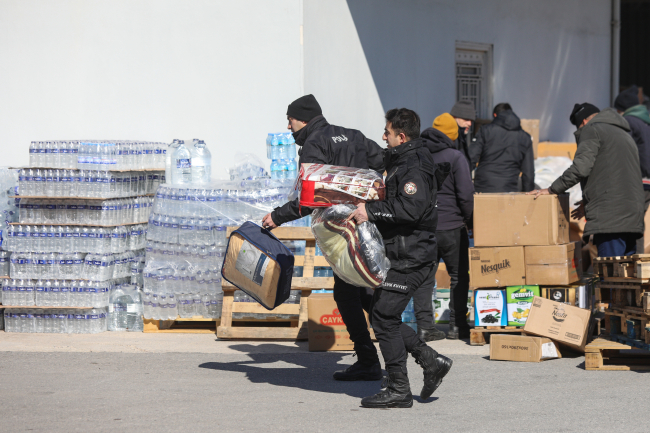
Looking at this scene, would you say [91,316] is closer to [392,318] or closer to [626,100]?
[392,318]

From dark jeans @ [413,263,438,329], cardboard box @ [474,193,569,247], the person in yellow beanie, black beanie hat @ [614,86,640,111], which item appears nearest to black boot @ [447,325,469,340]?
dark jeans @ [413,263,438,329]

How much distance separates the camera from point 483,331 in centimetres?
750

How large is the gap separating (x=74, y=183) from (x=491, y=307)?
14.9 feet

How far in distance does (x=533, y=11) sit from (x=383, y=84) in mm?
4839

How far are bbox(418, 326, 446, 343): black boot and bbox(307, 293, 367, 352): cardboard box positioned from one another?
81 centimetres

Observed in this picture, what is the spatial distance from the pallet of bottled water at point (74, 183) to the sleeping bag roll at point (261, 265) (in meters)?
2.76

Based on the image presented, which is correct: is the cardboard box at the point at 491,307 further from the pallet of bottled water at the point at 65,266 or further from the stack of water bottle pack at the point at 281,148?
the pallet of bottled water at the point at 65,266

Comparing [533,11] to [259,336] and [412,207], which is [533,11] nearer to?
[259,336]

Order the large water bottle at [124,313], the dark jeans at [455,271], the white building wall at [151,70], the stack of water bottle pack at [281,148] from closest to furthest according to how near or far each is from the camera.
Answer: the dark jeans at [455,271], the large water bottle at [124,313], the stack of water bottle pack at [281,148], the white building wall at [151,70]

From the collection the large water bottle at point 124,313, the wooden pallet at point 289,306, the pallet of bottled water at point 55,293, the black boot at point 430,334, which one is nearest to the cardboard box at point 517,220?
the black boot at point 430,334

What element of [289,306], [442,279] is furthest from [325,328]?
[442,279]

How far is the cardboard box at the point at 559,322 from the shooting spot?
6859 mm

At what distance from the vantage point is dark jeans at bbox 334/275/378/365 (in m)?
6.23

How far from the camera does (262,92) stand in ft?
33.5
